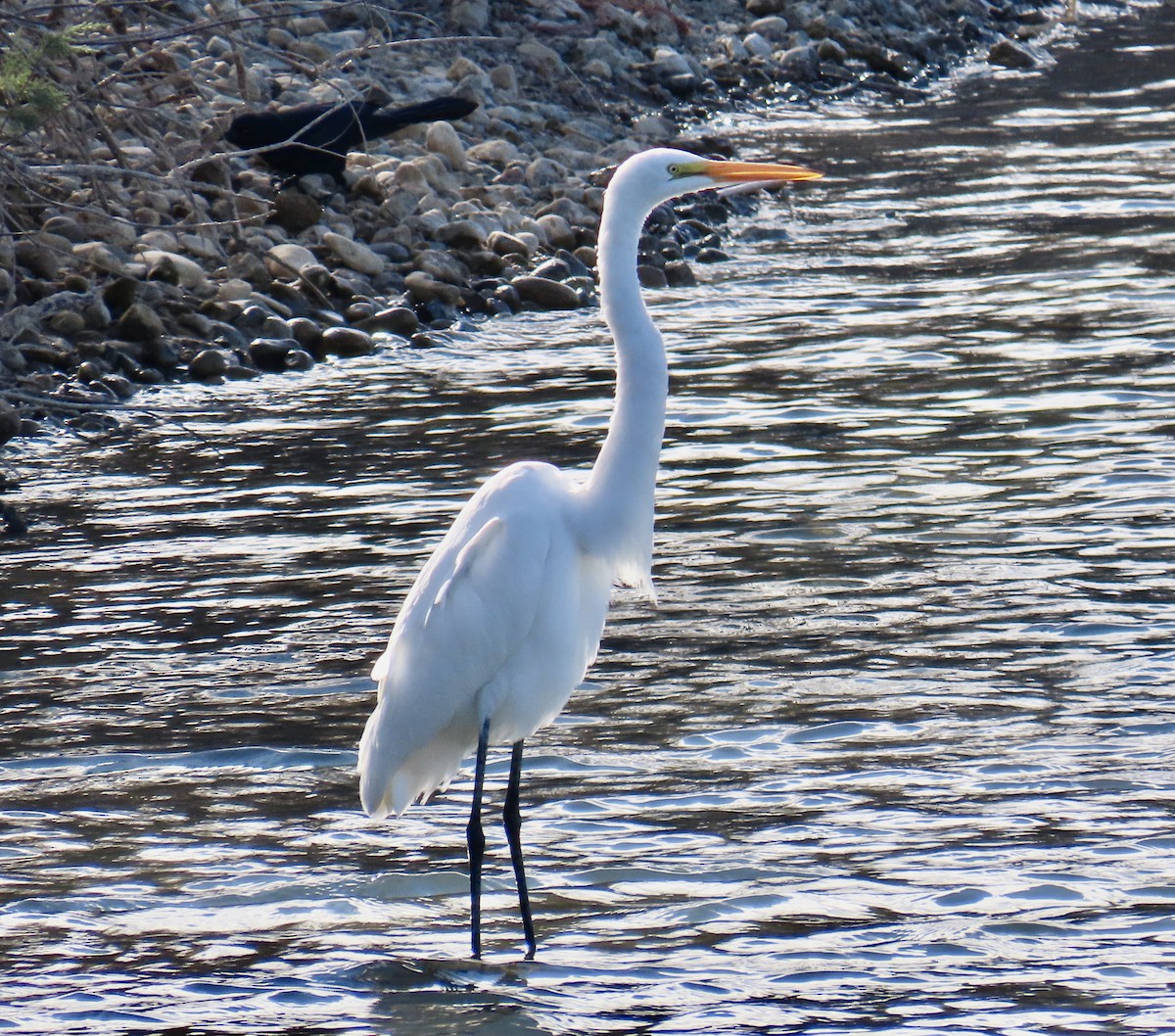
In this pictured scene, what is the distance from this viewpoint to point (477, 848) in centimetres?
444

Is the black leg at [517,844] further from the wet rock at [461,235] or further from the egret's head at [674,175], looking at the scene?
the wet rock at [461,235]

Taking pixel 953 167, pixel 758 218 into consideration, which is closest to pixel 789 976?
pixel 758 218

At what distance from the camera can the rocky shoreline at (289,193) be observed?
345 inches

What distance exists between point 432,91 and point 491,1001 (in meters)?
13.6

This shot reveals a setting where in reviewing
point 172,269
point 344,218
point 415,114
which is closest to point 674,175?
point 172,269

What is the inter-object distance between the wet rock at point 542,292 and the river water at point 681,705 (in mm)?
941

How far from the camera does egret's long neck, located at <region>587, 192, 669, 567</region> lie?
4.41 meters

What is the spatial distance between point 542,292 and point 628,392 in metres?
7.57

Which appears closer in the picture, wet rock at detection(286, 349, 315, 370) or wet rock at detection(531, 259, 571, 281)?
wet rock at detection(286, 349, 315, 370)

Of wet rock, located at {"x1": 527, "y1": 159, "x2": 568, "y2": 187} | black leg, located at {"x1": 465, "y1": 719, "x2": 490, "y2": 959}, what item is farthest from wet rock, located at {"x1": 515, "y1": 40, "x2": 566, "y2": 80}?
black leg, located at {"x1": 465, "y1": 719, "x2": 490, "y2": 959}

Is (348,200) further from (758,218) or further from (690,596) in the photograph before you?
(690,596)

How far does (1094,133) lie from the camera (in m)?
17.6

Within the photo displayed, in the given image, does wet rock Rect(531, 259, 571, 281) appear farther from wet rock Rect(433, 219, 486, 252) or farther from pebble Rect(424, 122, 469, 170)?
pebble Rect(424, 122, 469, 170)

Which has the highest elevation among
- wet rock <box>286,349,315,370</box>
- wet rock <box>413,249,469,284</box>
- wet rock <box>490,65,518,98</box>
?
wet rock <box>490,65,518,98</box>
